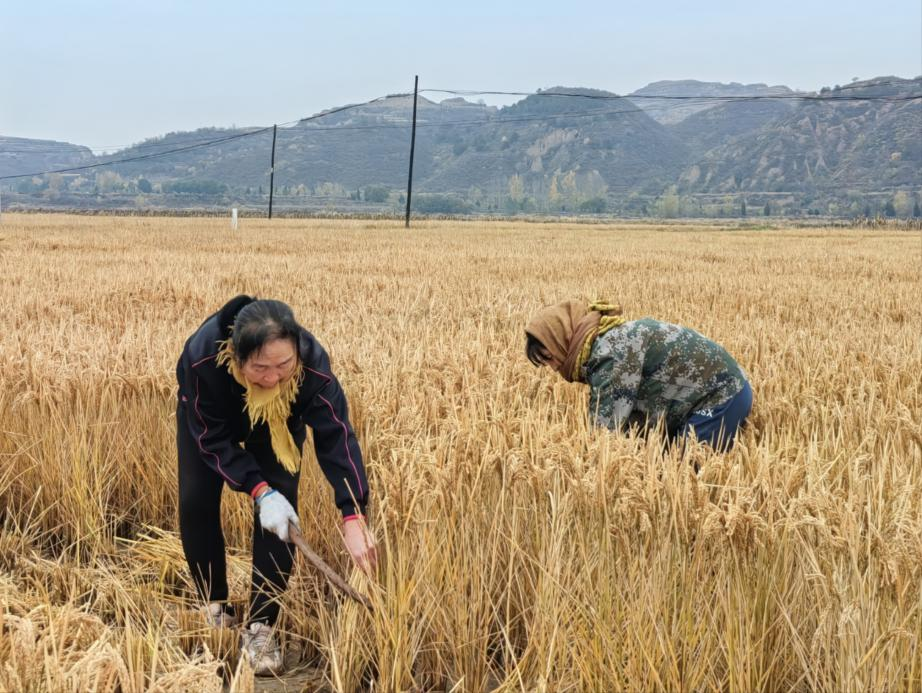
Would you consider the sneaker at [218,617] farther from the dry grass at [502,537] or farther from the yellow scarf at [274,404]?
the yellow scarf at [274,404]

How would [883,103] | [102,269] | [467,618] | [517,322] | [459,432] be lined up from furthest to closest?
1. [883,103]
2. [102,269]
3. [517,322]
4. [459,432]
5. [467,618]

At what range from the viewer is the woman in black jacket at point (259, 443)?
8.87 feet

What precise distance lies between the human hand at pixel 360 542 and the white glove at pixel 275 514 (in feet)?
0.60

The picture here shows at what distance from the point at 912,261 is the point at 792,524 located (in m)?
17.4

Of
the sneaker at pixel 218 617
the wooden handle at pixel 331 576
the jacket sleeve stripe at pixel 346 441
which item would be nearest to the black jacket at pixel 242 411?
the jacket sleeve stripe at pixel 346 441

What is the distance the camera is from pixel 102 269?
44.2 feet

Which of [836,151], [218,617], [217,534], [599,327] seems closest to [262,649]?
[218,617]

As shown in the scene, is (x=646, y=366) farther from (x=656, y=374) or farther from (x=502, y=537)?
(x=502, y=537)

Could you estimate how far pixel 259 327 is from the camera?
8.63 feet

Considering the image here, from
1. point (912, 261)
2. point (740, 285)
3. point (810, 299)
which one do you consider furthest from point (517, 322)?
point (912, 261)

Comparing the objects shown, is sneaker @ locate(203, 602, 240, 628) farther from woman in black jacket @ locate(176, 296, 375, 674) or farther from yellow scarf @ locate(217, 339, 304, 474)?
yellow scarf @ locate(217, 339, 304, 474)

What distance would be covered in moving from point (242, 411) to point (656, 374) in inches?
83.8

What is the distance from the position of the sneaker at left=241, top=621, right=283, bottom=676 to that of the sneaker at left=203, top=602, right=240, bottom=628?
107 millimetres

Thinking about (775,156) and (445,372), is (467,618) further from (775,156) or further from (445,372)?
(775,156)
